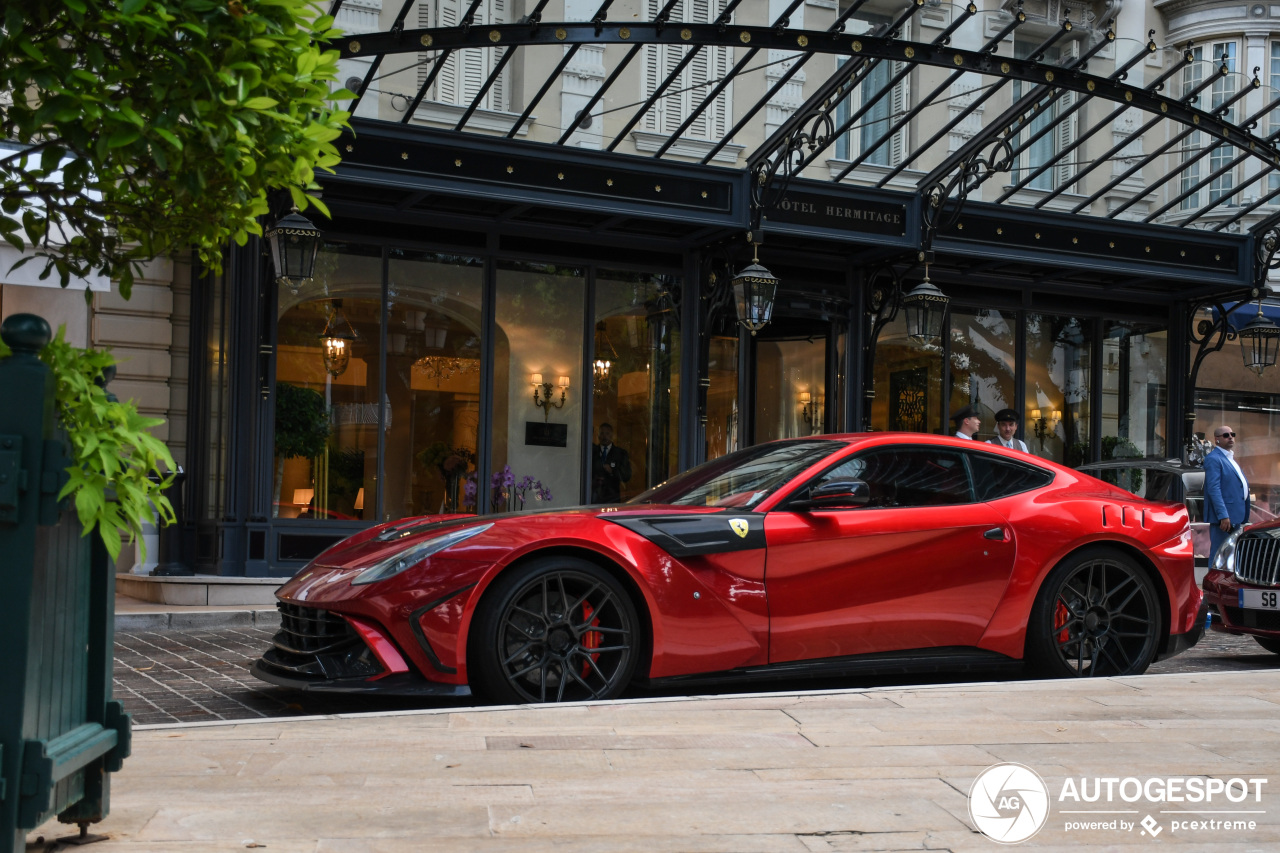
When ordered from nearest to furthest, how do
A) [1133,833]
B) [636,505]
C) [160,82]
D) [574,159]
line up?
[160,82] → [1133,833] → [636,505] → [574,159]

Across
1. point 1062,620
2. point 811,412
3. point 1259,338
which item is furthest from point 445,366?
point 1259,338

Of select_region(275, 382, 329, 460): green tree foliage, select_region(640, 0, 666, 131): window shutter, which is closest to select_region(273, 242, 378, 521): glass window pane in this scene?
select_region(275, 382, 329, 460): green tree foliage

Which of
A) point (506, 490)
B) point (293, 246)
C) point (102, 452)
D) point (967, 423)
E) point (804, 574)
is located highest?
point (293, 246)

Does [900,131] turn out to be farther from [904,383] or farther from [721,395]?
[721,395]

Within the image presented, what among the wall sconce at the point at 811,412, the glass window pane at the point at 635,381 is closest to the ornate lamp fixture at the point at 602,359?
the glass window pane at the point at 635,381

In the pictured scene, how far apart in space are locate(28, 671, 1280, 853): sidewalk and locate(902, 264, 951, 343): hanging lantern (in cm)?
803

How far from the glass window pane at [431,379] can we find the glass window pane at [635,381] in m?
1.42

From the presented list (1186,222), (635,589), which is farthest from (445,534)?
(1186,222)

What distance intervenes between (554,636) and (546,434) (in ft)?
26.9

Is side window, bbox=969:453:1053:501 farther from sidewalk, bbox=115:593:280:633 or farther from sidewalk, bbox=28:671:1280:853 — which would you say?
sidewalk, bbox=115:593:280:633

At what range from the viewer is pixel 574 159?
1228 cm

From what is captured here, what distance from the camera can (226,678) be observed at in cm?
692

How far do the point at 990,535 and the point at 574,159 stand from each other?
6.98 m

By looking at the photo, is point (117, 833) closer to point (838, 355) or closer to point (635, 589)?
point (635, 589)
